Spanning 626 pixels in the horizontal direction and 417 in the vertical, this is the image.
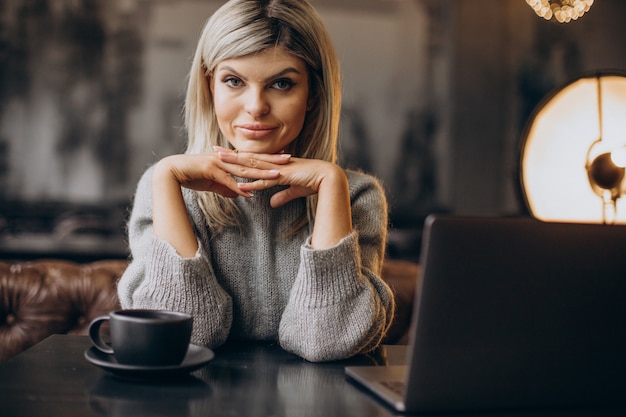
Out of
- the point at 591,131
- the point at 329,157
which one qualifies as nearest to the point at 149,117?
the point at 329,157

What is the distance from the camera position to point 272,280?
50.3 inches

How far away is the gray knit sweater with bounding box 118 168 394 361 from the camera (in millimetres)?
1086

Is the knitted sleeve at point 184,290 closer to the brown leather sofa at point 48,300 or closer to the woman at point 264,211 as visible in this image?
the woman at point 264,211

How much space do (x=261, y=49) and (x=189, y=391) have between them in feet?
2.03

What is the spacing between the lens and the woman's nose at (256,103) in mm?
1168

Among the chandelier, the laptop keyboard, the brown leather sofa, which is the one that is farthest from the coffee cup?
the chandelier

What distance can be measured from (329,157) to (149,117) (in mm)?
1616

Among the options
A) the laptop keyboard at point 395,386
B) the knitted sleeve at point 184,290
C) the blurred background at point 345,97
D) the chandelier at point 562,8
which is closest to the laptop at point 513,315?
the laptop keyboard at point 395,386

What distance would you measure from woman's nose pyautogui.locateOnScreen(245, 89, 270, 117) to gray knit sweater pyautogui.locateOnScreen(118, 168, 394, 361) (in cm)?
18

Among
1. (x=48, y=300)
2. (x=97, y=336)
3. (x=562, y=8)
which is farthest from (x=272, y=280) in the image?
(x=562, y=8)

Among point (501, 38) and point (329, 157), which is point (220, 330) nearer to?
point (329, 157)

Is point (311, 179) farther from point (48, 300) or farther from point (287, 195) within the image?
point (48, 300)

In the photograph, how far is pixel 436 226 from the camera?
62 centimetres

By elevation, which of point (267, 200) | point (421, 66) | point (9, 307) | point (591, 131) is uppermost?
point (421, 66)
